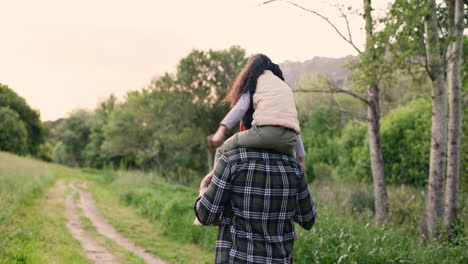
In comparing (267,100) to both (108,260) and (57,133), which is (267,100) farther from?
(57,133)

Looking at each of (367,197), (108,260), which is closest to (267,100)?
(108,260)

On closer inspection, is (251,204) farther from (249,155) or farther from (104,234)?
(104,234)

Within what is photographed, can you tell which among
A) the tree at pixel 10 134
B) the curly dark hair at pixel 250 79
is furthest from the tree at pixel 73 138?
the curly dark hair at pixel 250 79

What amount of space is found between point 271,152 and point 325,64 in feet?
41.2

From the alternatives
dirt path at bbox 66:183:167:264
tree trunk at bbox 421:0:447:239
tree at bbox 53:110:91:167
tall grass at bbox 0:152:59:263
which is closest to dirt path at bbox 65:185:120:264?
dirt path at bbox 66:183:167:264

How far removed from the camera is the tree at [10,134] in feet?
114

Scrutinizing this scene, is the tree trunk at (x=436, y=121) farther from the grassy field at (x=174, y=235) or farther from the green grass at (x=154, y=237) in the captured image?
the green grass at (x=154, y=237)

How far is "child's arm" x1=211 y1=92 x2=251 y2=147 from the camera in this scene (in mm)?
2551

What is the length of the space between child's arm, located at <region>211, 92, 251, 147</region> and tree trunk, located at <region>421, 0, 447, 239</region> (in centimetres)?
679

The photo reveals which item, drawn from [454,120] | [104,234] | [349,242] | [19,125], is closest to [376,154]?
[454,120]

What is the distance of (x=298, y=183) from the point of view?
2785 millimetres

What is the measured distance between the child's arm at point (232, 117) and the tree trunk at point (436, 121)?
6.79 meters

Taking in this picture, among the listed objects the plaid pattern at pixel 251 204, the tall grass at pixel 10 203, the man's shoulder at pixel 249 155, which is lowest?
the tall grass at pixel 10 203

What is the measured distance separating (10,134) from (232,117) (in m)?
39.4
